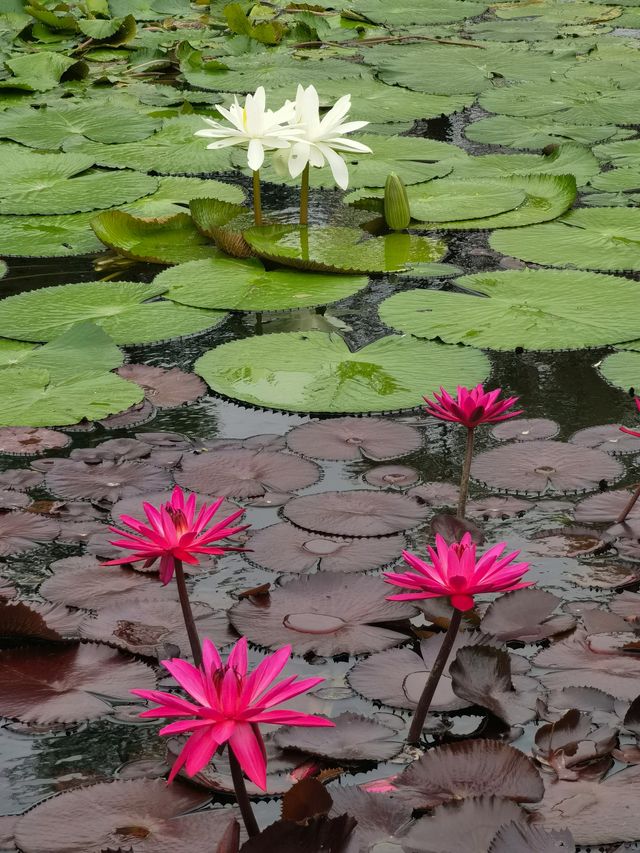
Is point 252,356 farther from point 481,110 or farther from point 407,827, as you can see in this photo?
point 481,110

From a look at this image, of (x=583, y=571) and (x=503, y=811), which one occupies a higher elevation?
(x=503, y=811)

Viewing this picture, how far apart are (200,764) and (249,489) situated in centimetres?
134

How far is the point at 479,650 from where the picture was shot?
5.45ft

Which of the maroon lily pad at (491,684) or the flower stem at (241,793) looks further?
the maroon lily pad at (491,684)

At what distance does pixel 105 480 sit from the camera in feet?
8.09

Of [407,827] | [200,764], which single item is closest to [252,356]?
[407,827]

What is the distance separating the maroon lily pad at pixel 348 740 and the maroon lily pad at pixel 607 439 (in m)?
1.13

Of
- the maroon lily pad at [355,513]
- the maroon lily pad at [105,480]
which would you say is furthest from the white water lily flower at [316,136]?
the maroon lily pad at [355,513]

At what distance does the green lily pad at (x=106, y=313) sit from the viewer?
329 cm

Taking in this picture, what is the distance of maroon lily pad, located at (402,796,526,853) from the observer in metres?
1.31

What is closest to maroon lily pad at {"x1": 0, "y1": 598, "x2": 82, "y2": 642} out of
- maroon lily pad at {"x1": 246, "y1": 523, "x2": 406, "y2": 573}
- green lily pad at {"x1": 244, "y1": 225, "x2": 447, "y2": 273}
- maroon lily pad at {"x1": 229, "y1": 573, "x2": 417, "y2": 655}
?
maroon lily pad at {"x1": 229, "y1": 573, "x2": 417, "y2": 655}

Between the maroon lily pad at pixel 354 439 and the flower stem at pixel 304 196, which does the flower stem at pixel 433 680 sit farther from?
the flower stem at pixel 304 196

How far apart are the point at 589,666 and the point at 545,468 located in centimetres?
75

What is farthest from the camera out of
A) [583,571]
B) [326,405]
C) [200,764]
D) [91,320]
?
[91,320]
